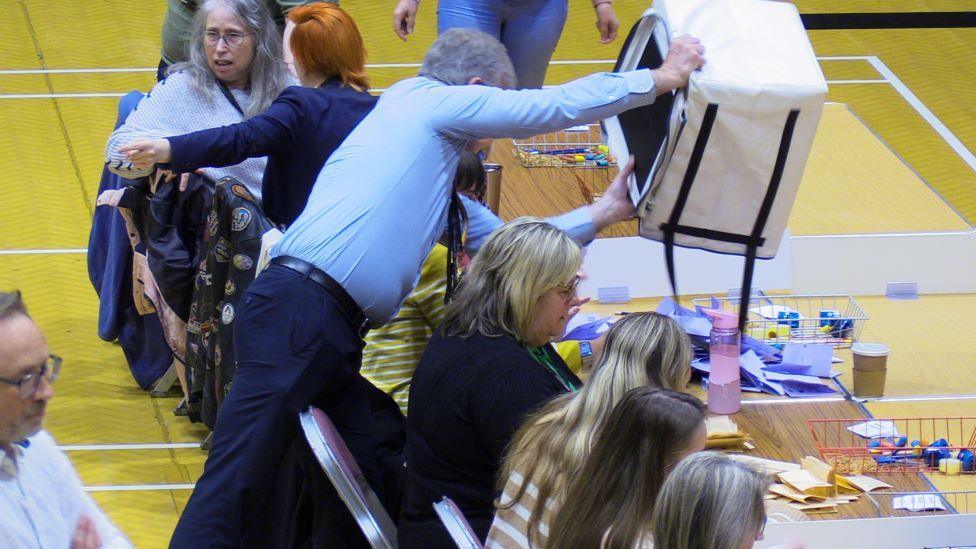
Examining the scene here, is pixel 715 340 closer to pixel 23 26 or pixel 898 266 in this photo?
pixel 898 266

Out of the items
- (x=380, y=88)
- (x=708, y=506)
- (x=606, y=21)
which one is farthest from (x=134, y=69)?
(x=708, y=506)

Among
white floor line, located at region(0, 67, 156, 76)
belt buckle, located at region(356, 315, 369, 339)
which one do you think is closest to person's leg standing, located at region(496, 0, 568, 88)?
belt buckle, located at region(356, 315, 369, 339)

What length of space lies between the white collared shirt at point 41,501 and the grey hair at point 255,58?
2.28 metres

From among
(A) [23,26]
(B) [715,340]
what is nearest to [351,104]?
(B) [715,340]

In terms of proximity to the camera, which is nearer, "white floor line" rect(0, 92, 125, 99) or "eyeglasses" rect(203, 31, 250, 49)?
"eyeglasses" rect(203, 31, 250, 49)

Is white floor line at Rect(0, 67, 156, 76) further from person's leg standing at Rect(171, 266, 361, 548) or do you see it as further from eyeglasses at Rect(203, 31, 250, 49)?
person's leg standing at Rect(171, 266, 361, 548)

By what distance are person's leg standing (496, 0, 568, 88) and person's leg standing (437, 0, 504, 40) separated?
0.12ft

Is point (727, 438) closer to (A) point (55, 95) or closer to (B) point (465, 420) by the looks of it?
(B) point (465, 420)

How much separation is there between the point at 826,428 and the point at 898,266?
119 centimetres

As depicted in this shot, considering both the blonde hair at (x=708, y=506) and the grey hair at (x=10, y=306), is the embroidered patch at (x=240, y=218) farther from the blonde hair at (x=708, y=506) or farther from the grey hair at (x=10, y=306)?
the blonde hair at (x=708, y=506)

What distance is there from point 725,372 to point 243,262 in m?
1.36

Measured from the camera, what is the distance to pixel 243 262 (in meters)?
3.74

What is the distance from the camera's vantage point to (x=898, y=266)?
416 cm

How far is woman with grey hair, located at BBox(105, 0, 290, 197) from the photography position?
13.6 feet
